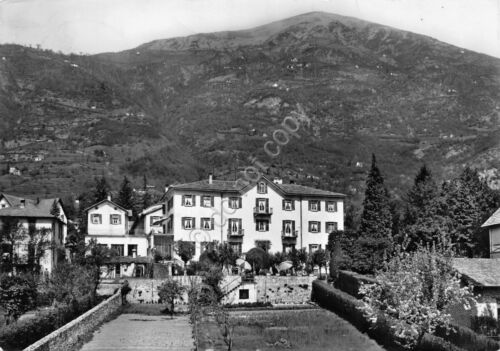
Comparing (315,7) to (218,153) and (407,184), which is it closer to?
(407,184)

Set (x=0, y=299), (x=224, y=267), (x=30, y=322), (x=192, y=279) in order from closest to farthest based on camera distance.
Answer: (x=30, y=322)
(x=0, y=299)
(x=192, y=279)
(x=224, y=267)

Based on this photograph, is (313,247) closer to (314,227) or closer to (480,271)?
(314,227)

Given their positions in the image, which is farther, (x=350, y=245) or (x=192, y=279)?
(x=350, y=245)

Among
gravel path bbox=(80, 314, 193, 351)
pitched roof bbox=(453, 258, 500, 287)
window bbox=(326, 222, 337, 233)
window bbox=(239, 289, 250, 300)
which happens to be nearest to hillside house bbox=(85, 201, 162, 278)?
window bbox=(239, 289, 250, 300)

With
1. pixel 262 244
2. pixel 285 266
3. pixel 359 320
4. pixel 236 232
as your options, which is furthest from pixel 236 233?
pixel 359 320

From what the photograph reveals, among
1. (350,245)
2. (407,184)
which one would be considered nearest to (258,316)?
(350,245)

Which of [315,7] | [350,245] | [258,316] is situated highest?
[315,7]

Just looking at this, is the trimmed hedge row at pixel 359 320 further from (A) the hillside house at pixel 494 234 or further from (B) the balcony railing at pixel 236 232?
(B) the balcony railing at pixel 236 232
